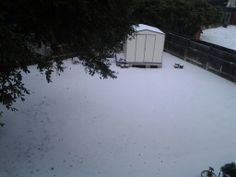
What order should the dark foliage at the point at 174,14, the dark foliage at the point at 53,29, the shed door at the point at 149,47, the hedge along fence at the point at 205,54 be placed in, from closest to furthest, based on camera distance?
the dark foliage at the point at 53,29, the hedge along fence at the point at 205,54, the shed door at the point at 149,47, the dark foliage at the point at 174,14

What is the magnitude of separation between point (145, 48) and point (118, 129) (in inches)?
276

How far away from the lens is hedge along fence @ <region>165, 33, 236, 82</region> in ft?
42.3

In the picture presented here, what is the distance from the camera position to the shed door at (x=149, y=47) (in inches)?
559

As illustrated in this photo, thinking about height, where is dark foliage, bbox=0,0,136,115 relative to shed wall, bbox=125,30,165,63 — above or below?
above

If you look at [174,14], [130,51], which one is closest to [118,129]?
[130,51]

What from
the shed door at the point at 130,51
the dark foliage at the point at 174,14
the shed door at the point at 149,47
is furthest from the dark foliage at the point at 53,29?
the dark foliage at the point at 174,14

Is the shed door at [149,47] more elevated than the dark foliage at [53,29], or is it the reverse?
the dark foliage at [53,29]

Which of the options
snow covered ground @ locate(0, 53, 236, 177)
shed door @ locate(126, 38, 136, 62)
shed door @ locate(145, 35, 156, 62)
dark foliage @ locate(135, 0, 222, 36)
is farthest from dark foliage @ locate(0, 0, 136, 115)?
dark foliage @ locate(135, 0, 222, 36)

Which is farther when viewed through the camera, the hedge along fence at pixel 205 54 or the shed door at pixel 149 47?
the shed door at pixel 149 47

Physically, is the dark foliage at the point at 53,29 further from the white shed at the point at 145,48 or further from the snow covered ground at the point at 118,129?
the white shed at the point at 145,48

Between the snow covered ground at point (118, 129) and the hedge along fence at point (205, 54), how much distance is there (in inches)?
47.8

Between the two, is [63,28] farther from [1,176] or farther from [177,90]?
[177,90]

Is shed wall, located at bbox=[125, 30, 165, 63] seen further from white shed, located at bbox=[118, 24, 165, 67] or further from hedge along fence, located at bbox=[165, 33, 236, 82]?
hedge along fence, located at bbox=[165, 33, 236, 82]

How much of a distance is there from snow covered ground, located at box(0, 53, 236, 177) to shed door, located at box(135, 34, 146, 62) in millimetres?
2332
